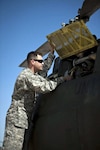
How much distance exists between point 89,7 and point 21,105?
6.64 ft

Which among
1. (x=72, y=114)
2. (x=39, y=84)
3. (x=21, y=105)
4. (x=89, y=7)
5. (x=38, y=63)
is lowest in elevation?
(x=72, y=114)

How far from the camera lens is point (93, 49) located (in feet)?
13.2

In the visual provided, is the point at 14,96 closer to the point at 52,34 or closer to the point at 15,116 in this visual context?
the point at 15,116

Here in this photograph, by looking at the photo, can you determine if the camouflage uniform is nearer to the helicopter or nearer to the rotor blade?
the helicopter

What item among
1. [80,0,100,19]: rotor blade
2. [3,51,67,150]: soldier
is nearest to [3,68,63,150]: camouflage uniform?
[3,51,67,150]: soldier

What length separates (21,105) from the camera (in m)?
3.94

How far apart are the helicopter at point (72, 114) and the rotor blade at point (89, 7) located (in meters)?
0.02

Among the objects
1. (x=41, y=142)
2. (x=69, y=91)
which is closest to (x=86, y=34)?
(x=69, y=91)

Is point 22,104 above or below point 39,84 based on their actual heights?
below

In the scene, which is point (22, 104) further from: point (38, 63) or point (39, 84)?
point (38, 63)

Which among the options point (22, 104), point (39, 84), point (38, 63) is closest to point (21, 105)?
point (22, 104)

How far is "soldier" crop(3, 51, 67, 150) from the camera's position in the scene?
3732 mm

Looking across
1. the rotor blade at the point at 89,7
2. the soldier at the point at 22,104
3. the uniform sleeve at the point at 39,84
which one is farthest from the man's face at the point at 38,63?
the rotor blade at the point at 89,7

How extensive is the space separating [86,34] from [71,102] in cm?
119
